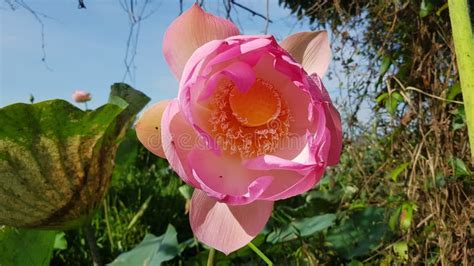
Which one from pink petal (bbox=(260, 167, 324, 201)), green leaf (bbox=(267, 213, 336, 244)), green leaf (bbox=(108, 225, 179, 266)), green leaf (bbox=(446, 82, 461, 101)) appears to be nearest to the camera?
pink petal (bbox=(260, 167, 324, 201))

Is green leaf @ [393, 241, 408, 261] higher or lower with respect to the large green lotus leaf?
lower

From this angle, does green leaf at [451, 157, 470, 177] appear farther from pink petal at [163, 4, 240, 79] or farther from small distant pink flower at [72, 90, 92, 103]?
small distant pink flower at [72, 90, 92, 103]

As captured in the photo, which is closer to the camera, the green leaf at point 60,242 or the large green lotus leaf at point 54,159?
the large green lotus leaf at point 54,159

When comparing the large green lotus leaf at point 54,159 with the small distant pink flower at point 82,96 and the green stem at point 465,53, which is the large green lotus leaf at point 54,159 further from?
the small distant pink flower at point 82,96

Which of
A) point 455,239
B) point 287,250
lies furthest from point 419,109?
point 287,250

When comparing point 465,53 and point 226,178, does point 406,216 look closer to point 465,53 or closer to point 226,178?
point 465,53

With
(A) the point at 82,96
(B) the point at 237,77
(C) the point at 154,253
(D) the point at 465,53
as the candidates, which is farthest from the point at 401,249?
(A) the point at 82,96

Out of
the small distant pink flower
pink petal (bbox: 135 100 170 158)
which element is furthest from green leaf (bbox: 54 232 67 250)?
the small distant pink flower

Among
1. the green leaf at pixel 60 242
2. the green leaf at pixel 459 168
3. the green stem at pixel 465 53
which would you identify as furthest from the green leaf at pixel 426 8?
the green leaf at pixel 60 242
